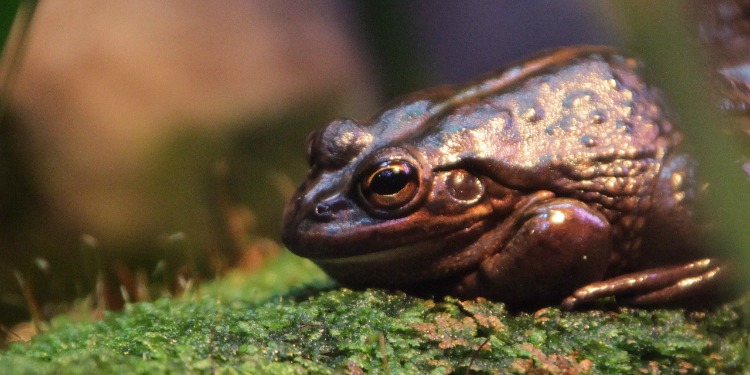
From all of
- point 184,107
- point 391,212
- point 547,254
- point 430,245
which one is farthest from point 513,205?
point 184,107

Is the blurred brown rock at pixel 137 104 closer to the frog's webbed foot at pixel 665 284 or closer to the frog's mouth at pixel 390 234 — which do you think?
the frog's mouth at pixel 390 234

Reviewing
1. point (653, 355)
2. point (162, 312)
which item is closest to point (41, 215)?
point (162, 312)

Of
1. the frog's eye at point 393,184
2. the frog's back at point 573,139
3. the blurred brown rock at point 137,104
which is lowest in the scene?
the blurred brown rock at point 137,104

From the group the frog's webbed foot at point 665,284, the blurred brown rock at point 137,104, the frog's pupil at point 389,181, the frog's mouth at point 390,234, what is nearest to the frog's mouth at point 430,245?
the frog's mouth at point 390,234

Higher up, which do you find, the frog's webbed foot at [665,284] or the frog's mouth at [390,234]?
the frog's webbed foot at [665,284]

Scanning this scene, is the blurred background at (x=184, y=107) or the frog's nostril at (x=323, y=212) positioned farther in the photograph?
the blurred background at (x=184, y=107)

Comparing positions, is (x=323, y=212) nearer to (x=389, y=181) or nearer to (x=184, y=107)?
(x=389, y=181)

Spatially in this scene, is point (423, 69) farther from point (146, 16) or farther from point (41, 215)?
point (41, 215)
